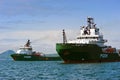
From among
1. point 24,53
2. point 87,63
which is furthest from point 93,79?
point 24,53

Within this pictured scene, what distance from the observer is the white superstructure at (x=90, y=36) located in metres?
92.7

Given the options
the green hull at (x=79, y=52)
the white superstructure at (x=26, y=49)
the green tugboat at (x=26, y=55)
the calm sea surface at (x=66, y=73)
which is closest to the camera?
the calm sea surface at (x=66, y=73)

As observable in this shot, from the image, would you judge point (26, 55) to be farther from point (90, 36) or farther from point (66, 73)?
point (66, 73)

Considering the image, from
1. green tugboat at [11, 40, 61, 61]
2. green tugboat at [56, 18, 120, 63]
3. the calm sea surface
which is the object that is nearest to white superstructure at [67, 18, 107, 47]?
green tugboat at [56, 18, 120, 63]

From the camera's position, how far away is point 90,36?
9412 centimetres

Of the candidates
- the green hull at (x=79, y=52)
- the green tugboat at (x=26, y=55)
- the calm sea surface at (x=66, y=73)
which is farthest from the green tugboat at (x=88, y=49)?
the green tugboat at (x=26, y=55)

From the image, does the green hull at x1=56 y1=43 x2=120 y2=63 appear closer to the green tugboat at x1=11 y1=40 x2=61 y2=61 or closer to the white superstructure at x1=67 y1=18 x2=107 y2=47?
the white superstructure at x1=67 y1=18 x2=107 y2=47

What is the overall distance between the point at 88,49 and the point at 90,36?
329 inches

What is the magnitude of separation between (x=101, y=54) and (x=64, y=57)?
10184mm

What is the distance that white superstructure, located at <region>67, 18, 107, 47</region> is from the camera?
92.7 m

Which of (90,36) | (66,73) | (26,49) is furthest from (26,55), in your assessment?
(66,73)

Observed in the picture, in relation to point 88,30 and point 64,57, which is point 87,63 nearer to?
point 64,57

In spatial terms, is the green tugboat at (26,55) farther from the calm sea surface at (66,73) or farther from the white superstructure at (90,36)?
the calm sea surface at (66,73)

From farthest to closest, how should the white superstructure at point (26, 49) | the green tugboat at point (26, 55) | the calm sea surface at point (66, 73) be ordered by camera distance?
1. the white superstructure at point (26, 49)
2. the green tugboat at point (26, 55)
3. the calm sea surface at point (66, 73)
